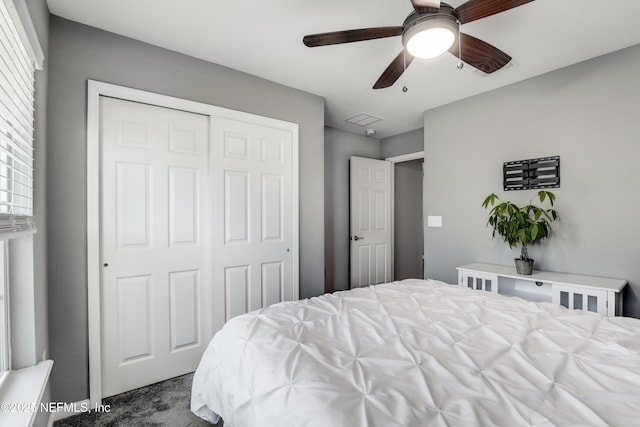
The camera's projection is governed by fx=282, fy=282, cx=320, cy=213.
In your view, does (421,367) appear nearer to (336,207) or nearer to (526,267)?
(526,267)

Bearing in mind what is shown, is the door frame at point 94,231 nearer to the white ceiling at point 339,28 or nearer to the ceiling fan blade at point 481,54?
the white ceiling at point 339,28

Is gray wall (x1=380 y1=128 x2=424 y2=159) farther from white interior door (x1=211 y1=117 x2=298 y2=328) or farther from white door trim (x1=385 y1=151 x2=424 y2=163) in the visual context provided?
white interior door (x1=211 y1=117 x2=298 y2=328)

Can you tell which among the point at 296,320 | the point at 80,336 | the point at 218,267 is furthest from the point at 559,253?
the point at 80,336

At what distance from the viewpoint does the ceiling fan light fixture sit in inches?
53.5

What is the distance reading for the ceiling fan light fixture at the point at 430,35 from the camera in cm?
136

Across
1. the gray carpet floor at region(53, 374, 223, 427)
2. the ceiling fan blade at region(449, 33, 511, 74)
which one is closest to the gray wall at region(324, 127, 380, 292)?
the gray carpet floor at region(53, 374, 223, 427)

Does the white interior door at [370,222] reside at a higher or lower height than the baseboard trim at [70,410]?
higher

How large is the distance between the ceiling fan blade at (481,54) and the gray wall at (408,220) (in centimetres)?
286

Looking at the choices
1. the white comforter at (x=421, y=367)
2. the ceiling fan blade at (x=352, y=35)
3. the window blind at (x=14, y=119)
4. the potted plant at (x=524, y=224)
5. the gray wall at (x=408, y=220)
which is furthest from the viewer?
the gray wall at (x=408, y=220)

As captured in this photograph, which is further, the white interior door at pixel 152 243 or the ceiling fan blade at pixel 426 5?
the white interior door at pixel 152 243

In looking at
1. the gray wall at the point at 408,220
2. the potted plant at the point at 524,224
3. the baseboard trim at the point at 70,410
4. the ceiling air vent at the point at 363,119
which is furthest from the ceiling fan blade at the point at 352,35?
the gray wall at the point at 408,220

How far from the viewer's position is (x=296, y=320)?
1.41 m

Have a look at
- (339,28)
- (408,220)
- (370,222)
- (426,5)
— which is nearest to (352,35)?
(426,5)

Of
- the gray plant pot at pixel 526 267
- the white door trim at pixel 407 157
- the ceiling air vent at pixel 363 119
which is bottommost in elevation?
the gray plant pot at pixel 526 267
